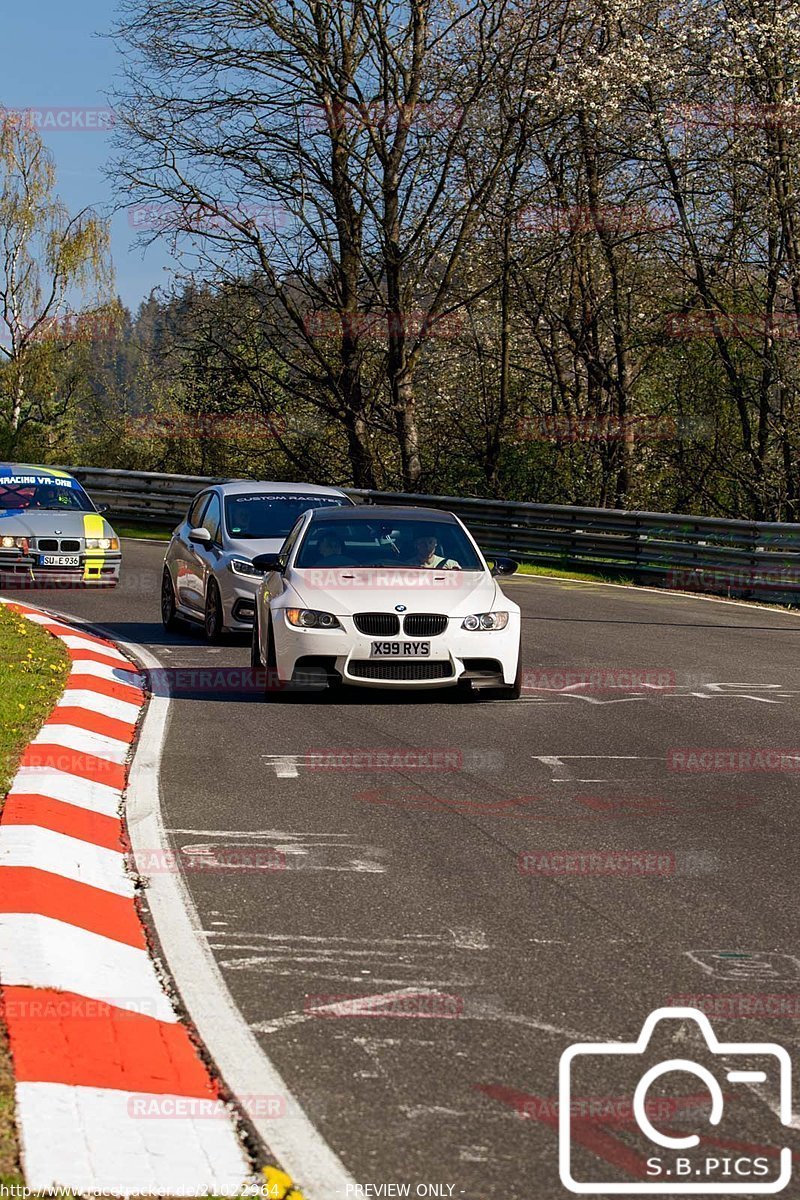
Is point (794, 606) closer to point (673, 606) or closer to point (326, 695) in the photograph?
point (673, 606)

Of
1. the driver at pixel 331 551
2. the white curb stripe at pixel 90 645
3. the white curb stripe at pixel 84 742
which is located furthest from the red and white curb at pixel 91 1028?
the white curb stripe at pixel 90 645

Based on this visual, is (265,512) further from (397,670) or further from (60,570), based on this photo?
(60,570)

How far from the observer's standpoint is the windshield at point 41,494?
74.2ft

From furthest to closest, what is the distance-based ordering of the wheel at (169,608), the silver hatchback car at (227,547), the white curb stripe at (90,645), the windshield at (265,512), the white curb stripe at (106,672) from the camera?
the wheel at (169,608), the windshield at (265,512), the silver hatchback car at (227,547), the white curb stripe at (90,645), the white curb stripe at (106,672)

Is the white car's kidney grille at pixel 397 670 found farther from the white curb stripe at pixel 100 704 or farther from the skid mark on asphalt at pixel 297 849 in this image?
the skid mark on asphalt at pixel 297 849

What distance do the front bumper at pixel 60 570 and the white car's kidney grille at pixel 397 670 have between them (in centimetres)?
1028

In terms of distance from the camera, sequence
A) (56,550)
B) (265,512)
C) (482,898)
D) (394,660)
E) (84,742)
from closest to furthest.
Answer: (482,898), (84,742), (394,660), (265,512), (56,550)

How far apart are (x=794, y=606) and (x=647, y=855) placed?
14.8 meters

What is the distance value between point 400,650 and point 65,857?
5.30 meters

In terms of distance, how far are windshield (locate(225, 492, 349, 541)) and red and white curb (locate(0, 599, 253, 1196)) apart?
834 cm

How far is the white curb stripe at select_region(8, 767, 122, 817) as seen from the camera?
25.8ft

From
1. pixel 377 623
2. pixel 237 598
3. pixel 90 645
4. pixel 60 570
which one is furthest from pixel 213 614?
pixel 60 570

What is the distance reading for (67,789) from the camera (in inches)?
318

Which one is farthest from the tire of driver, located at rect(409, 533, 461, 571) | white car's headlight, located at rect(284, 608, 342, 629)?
driver, located at rect(409, 533, 461, 571)
